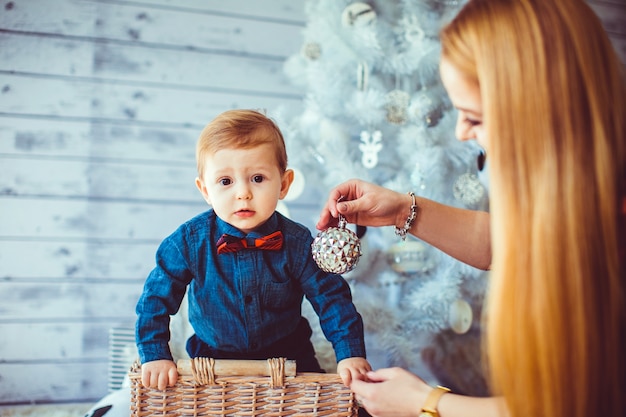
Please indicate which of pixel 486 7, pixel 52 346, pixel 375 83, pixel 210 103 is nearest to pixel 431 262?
pixel 375 83

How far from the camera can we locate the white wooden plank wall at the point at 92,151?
1.80m

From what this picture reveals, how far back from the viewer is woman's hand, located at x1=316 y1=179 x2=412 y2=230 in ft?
3.55

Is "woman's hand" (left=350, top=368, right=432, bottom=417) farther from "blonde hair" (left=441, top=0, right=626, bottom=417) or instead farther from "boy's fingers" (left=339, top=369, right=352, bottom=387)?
"blonde hair" (left=441, top=0, right=626, bottom=417)

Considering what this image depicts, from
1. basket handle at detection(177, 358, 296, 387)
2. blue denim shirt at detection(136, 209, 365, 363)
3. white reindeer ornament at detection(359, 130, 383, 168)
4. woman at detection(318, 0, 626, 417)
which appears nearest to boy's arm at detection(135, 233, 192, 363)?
blue denim shirt at detection(136, 209, 365, 363)

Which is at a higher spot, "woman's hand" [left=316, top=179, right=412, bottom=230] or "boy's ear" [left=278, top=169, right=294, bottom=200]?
"boy's ear" [left=278, top=169, right=294, bottom=200]

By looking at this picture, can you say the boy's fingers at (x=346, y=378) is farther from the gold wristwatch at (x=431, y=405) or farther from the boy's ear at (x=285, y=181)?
the boy's ear at (x=285, y=181)

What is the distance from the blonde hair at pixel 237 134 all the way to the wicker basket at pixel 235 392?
16.2 inches

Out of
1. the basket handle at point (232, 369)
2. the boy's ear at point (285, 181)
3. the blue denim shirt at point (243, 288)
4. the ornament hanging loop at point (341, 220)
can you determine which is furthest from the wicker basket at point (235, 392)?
the boy's ear at point (285, 181)

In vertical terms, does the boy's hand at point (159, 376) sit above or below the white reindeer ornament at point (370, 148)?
below

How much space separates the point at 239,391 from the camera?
0.92 m

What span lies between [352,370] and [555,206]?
0.48 metres

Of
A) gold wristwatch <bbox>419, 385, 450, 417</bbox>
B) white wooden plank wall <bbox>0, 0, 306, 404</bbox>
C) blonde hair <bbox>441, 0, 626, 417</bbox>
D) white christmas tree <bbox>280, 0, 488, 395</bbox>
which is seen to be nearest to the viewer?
blonde hair <bbox>441, 0, 626, 417</bbox>

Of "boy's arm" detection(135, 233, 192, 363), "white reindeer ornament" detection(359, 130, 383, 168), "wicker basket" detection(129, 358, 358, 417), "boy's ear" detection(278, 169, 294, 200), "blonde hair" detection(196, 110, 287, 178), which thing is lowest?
"wicker basket" detection(129, 358, 358, 417)

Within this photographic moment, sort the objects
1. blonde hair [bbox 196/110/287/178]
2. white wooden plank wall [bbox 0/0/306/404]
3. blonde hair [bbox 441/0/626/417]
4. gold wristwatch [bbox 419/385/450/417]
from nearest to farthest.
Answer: blonde hair [bbox 441/0/626/417] → gold wristwatch [bbox 419/385/450/417] → blonde hair [bbox 196/110/287/178] → white wooden plank wall [bbox 0/0/306/404]
